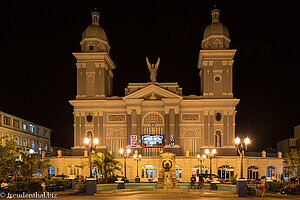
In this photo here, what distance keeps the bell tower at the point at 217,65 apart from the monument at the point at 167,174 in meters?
30.3

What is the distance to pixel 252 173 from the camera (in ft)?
230

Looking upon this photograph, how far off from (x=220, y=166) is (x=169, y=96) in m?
14.6

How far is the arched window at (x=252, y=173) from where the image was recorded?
70.0m

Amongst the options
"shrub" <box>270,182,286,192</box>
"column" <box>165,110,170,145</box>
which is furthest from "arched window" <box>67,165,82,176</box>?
"shrub" <box>270,182,286,192</box>

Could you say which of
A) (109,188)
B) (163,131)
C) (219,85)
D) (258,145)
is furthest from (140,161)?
(258,145)

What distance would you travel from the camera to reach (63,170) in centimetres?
7169

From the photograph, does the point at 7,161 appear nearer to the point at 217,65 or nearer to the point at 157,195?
the point at 157,195

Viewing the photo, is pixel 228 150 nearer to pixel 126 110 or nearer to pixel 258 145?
pixel 126 110

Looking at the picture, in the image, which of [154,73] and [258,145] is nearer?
[154,73]

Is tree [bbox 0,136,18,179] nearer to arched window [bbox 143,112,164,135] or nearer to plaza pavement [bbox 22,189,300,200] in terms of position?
plaza pavement [bbox 22,189,300,200]

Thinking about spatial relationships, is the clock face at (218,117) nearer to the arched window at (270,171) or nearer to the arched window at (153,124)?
the arched window at (153,124)

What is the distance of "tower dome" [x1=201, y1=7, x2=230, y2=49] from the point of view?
76.4 meters

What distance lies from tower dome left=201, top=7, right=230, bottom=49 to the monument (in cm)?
3464

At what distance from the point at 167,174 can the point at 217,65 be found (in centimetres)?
3465
